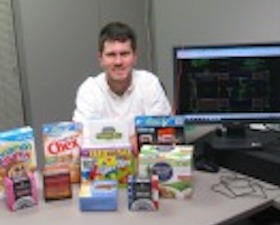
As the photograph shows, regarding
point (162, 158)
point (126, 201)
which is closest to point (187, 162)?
point (162, 158)

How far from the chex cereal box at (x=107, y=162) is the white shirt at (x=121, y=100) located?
0.50m

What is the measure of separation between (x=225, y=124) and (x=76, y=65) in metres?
1.80

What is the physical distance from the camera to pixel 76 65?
357 cm

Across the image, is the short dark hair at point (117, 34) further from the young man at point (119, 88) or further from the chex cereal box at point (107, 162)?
the chex cereal box at point (107, 162)

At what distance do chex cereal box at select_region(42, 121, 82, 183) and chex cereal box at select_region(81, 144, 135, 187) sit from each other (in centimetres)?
8

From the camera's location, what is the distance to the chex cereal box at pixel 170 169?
1646mm

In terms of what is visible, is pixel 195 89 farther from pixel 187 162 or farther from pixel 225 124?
pixel 187 162

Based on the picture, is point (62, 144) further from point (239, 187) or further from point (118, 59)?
point (239, 187)

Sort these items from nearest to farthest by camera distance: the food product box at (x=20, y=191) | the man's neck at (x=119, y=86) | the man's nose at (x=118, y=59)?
the food product box at (x=20, y=191), the man's nose at (x=118, y=59), the man's neck at (x=119, y=86)

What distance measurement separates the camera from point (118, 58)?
220cm

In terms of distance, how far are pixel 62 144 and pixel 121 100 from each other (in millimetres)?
584

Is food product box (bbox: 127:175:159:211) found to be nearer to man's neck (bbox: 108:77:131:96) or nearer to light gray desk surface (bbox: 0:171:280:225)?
light gray desk surface (bbox: 0:171:280:225)

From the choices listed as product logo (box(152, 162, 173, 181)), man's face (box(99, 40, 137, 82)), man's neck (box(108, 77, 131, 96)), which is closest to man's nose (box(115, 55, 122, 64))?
man's face (box(99, 40, 137, 82))

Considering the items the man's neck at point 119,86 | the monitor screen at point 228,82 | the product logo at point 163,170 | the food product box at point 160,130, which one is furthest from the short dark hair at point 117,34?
the product logo at point 163,170
